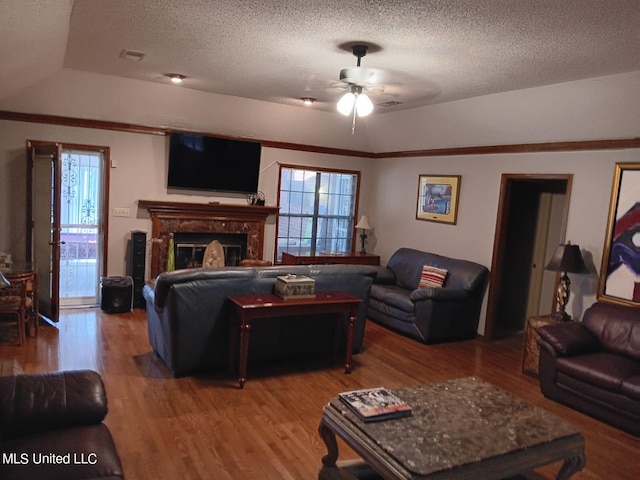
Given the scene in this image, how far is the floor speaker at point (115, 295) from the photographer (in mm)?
6062

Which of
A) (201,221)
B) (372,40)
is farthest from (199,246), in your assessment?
(372,40)

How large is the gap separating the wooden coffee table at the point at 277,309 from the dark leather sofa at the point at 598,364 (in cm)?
170

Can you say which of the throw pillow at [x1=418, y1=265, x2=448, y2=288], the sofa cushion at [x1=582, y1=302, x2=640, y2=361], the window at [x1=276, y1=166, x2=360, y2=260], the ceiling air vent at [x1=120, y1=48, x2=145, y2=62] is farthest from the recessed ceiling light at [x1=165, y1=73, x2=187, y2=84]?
the sofa cushion at [x1=582, y1=302, x2=640, y2=361]

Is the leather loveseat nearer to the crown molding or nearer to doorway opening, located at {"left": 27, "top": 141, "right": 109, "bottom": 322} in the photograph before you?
doorway opening, located at {"left": 27, "top": 141, "right": 109, "bottom": 322}

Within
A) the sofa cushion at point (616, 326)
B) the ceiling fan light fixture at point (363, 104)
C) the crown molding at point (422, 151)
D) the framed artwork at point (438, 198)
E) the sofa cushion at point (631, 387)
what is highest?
the ceiling fan light fixture at point (363, 104)

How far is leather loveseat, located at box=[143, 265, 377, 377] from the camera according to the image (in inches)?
159

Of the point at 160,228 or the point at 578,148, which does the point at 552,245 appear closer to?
the point at 578,148

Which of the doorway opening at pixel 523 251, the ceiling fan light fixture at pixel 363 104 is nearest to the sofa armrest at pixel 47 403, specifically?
the ceiling fan light fixture at pixel 363 104

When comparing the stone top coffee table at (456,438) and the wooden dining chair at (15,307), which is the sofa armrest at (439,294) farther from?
the wooden dining chair at (15,307)

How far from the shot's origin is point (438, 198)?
6727 mm

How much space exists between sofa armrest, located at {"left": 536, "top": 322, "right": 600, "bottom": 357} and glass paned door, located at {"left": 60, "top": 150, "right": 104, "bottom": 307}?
5.33 m

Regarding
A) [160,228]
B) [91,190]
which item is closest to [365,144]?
[160,228]

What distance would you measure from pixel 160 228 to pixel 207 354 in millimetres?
2841

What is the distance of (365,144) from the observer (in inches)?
308
